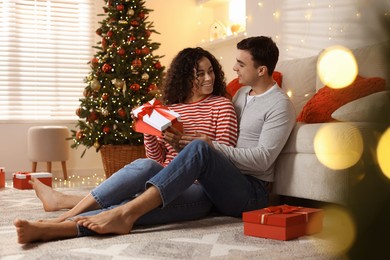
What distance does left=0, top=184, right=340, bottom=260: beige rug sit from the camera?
5.49 ft

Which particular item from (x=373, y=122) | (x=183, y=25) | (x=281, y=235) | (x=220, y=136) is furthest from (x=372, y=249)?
(x=183, y=25)

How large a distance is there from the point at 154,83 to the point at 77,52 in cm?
157

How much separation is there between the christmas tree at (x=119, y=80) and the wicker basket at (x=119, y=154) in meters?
0.06

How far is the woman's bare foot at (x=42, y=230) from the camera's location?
69.2 inches

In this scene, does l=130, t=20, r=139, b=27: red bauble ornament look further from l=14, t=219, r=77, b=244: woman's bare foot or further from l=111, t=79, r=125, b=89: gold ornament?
l=14, t=219, r=77, b=244: woman's bare foot

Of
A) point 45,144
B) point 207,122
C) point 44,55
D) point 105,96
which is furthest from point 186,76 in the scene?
point 44,55

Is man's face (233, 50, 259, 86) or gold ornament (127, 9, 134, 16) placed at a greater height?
gold ornament (127, 9, 134, 16)

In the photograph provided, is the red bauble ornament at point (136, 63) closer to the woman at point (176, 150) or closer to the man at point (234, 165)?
the woman at point (176, 150)

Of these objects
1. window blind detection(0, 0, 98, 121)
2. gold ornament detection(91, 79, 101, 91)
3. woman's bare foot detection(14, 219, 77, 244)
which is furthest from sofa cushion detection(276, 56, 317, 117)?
window blind detection(0, 0, 98, 121)

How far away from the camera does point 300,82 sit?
314 centimetres

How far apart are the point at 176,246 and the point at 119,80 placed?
278 centimetres

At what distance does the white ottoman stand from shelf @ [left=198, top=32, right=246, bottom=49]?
187 centimetres

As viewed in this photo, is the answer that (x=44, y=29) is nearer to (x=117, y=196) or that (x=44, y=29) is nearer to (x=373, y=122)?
(x=117, y=196)

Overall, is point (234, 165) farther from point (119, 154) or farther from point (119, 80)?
point (119, 80)
